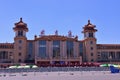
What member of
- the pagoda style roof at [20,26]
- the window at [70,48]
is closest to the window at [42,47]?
the pagoda style roof at [20,26]

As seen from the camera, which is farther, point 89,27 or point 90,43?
point 89,27

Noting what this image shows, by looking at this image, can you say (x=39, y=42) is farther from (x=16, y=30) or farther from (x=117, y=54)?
(x=117, y=54)

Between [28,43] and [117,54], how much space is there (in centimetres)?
2618

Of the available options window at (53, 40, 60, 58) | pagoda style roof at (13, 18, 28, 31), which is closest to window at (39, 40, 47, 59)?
window at (53, 40, 60, 58)

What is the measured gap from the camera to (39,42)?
68.0 m

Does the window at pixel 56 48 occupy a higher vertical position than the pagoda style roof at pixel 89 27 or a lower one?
lower

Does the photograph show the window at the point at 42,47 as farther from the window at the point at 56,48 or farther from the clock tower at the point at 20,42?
the clock tower at the point at 20,42

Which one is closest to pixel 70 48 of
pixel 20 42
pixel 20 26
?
pixel 20 42

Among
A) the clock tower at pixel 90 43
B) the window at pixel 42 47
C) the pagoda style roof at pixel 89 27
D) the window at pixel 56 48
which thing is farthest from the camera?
the pagoda style roof at pixel 89 27

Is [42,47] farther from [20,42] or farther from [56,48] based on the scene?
[20,42]

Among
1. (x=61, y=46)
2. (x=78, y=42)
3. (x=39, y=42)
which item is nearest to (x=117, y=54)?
(x=78, y=42)

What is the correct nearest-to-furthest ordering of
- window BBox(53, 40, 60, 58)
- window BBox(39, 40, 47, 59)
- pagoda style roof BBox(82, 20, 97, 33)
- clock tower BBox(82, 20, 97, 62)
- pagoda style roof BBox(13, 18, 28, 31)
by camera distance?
window BBox(39, 40, 47, 59)
window BBox(53, 40, 60, 58)
pagoda style roof BBox(13, 18, 28, 31)
clock tower BBox(82, 20, 97, 62)
pagoda style roof BBox(82, 20, 97, 33)

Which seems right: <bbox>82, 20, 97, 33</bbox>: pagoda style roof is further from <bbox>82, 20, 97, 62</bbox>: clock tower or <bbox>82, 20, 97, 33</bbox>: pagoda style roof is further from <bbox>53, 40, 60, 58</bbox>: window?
<bbox>53, 40, 60, 58</bbox>: window

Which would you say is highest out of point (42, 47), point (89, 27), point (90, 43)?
point (89, 27)
